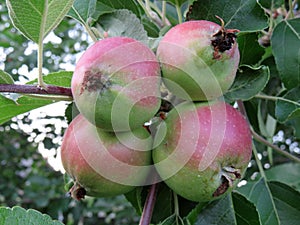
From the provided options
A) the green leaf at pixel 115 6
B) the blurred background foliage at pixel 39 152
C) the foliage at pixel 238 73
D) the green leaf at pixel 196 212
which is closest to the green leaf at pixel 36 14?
the foliage at pixel 238 73

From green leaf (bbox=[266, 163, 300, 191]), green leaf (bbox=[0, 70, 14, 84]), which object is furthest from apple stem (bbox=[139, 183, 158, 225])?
green leaf (bbox=[266, 163, 300, 191])

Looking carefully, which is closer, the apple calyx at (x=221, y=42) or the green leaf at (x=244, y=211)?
the apple calyx at (x=221, y=42)

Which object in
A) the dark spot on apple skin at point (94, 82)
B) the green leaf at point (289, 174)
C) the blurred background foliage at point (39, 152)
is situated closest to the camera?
Answer: the dark spot on apple skin at point (94, 82)

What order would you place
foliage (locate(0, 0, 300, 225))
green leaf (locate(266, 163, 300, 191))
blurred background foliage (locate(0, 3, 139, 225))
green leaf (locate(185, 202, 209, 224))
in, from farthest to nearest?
blurred background foliage (locate(0, 3, 139, 225)), green leaf (locate(266, 163, 300, 191)), green leaf (locate(185, 202, 209, 224)), foliage (locate(0, 0, 300, 225))

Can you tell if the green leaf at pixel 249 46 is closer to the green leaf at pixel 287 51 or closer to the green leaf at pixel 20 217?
the green leaf at pixel 287 51

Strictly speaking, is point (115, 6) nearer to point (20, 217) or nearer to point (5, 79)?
point (5, 79)

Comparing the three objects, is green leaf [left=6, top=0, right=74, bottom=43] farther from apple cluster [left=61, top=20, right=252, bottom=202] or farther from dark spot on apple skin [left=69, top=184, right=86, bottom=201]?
dark spot on apple skin [left=69, top=184, right=86, bottom=201]

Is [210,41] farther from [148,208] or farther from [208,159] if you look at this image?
[148,208]

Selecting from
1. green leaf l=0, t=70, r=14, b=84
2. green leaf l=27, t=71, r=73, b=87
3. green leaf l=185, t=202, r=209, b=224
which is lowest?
green leaf l=185, t=202, r=209, b=224
